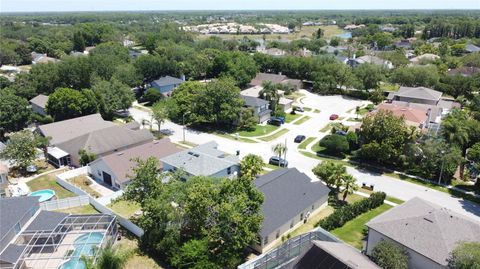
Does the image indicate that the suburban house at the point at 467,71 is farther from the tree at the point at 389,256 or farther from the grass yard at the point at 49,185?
the grass yard at the point at 49,185

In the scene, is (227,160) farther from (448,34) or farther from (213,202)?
(448,34)

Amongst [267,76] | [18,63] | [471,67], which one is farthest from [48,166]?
[471,67]

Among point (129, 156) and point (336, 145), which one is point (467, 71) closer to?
point (336, 145)

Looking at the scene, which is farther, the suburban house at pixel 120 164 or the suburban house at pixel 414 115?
the suburban house at pixel 414 115

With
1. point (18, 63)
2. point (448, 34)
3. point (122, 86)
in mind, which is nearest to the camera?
point (122, 86)

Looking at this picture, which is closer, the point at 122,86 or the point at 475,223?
the point at 475,223

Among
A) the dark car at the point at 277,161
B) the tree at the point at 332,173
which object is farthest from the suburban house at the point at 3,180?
the tree at the point at 332,173

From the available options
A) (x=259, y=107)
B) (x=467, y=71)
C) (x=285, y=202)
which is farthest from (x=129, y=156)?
(x=467, y=71)
